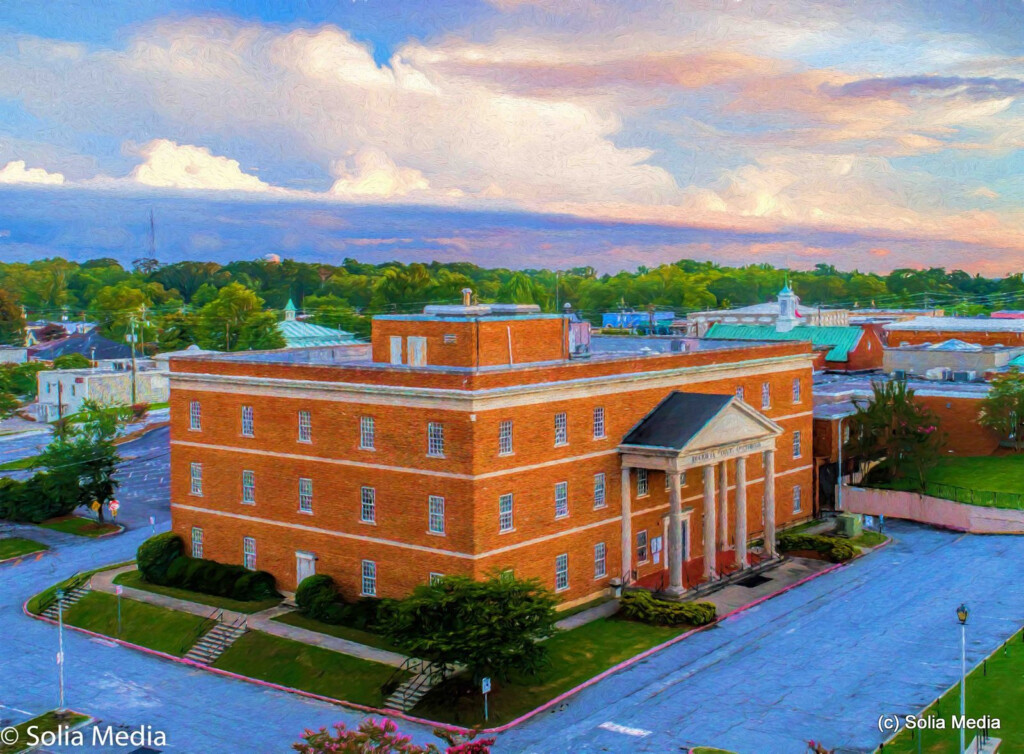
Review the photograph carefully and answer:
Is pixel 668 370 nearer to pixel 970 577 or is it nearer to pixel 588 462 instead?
pixel 588 462

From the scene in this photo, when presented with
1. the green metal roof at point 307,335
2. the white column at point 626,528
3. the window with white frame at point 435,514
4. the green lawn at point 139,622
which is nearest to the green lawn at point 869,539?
the white column at point 626,528

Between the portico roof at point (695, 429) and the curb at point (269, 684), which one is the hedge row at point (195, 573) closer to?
Result: the curb at point (269, 684)

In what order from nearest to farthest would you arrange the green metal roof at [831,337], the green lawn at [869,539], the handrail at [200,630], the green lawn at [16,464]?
1. the handrail at [200,630]
2. the green lawn at [869,539]
3. the green lawn at [16,464]
4. the green metal roof at [831,337]

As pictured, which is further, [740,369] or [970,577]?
[740,369]

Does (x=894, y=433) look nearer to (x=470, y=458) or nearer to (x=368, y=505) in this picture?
(x=470, y=458)

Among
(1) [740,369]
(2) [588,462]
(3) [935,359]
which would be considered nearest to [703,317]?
(3) [935,359]

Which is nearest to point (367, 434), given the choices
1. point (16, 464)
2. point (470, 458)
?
point (470, 458)
